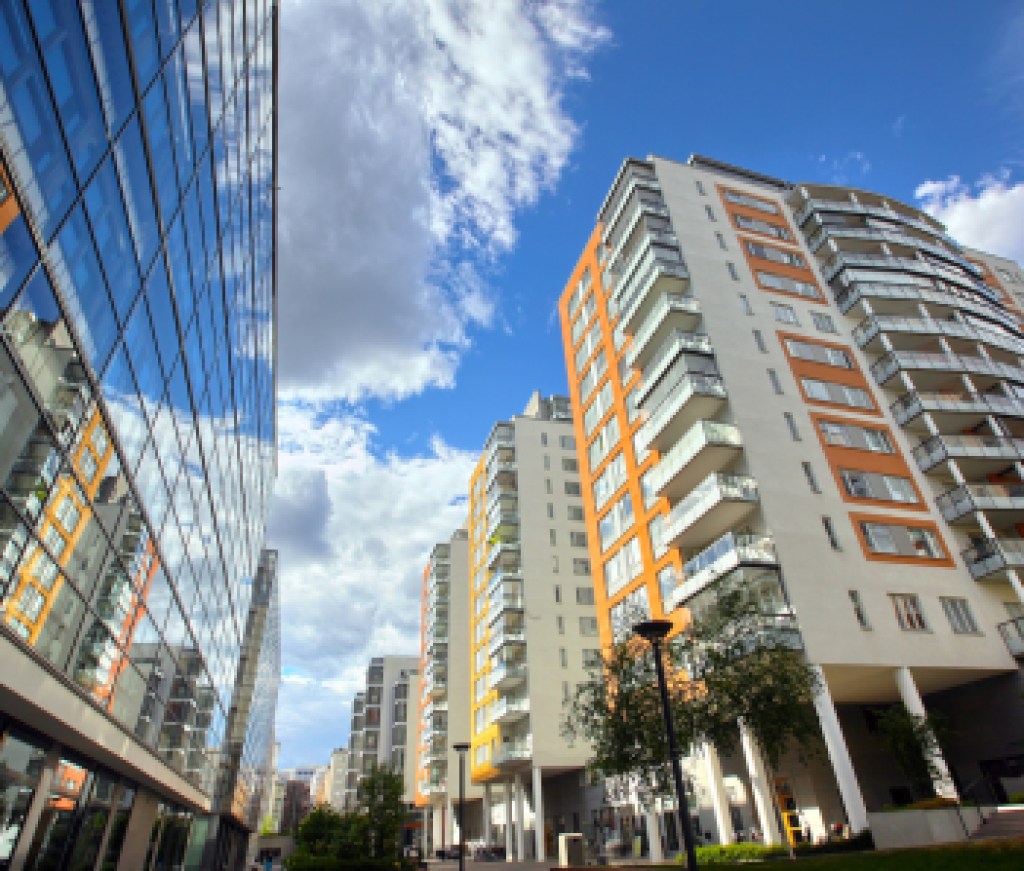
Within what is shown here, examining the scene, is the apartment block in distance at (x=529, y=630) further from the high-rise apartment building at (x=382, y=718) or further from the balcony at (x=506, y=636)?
the high-rise apartment building at (x=382, y=718)

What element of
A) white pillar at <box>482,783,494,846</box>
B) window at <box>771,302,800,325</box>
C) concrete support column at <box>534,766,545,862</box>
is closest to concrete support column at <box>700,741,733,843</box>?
concrete support column at <box>534,766,545,862</box>

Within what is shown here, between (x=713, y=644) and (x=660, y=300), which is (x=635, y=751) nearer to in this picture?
(x=713, y=644)

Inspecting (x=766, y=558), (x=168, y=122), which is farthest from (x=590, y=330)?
(x=168, y=122)

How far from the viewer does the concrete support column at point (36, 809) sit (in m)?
12.3

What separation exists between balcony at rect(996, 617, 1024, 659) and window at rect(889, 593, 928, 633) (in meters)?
4.40

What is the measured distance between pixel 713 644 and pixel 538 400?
55234 mm

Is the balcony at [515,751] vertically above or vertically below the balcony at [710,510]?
below

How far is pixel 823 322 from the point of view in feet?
130

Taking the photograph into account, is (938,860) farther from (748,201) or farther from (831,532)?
(748,201)

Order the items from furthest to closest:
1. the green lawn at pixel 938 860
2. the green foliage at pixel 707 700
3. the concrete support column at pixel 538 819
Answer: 1. the concrete support column at pixel 538 819
2. the green foliage at pixel 707 700
3. the green lawn at pixel 938 860

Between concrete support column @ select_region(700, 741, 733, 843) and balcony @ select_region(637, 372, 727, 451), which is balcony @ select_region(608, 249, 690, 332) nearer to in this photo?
balcony @ select_region(637, 372, 727, 451)

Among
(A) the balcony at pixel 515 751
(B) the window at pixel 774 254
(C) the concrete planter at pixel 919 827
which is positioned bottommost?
(C) the concrete planter at pixel 919 827

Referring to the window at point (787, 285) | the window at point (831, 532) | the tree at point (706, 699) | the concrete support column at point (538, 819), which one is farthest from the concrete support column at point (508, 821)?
the window at point (787, 285)

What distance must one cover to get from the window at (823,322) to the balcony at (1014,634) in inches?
727
